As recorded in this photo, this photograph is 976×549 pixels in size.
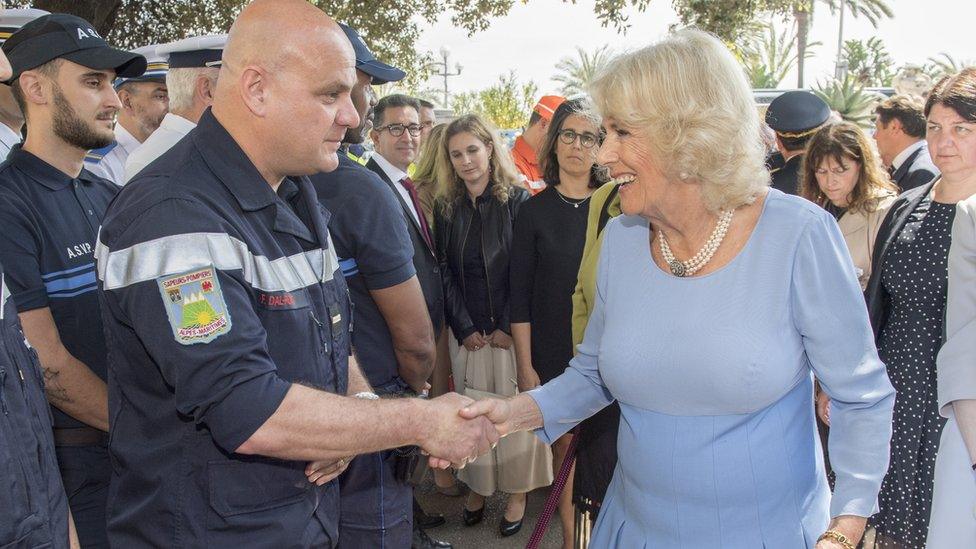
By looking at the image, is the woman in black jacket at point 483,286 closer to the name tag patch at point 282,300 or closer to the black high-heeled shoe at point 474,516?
the black high-heeled shoe at point 474,516

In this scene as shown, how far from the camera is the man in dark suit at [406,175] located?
435 cm

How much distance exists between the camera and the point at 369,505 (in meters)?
3.04

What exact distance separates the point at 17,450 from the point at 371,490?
4.81 ft

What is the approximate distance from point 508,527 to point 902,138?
435cm

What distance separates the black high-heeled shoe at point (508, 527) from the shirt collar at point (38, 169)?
3116 mm

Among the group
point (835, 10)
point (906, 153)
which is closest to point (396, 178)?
point (906, 153)

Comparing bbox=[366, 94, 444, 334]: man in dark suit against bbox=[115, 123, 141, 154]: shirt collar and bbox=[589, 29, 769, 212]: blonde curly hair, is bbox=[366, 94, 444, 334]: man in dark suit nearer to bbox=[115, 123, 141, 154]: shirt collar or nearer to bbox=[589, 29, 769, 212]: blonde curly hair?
bbox=[115, 123, 141, 154]: shirt collar

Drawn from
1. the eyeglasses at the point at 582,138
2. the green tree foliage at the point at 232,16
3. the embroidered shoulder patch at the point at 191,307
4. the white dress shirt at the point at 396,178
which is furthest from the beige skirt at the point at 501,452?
the green tree foliage at the point at 232,16

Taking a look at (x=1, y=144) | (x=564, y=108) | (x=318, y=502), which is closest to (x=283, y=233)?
(x=318, y=502)

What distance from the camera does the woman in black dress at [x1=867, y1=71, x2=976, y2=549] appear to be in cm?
332

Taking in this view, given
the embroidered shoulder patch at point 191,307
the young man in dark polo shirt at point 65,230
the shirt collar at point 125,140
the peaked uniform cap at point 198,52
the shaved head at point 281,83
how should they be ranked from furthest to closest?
1. the shirt collar at point 125,140
2. the peaked uniform cap at point 198,52
3. the young man in dark polo shirt at point 65,230
4. the shaved head at point 281,83
5. the embroidered shoulder patch at point 191,307

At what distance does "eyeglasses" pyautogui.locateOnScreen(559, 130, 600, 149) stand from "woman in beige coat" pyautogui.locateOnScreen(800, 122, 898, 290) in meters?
1.45

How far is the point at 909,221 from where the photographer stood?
3.56m

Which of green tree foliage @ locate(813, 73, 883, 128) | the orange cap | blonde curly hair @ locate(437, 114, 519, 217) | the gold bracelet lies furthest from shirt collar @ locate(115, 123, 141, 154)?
green tree foliage @ locate(813, 73, 883, 128)
